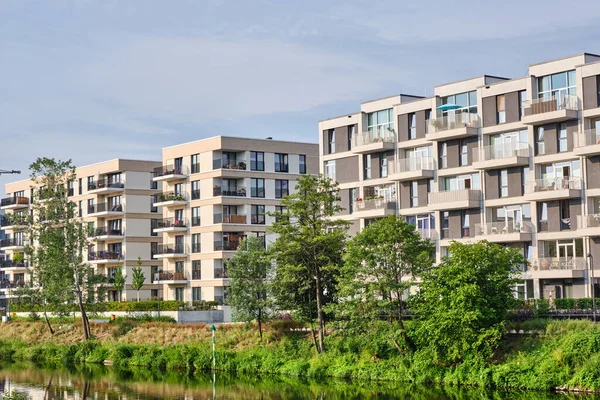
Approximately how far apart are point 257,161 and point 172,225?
10306 mm

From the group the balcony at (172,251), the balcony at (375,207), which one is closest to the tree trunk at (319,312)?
the balcony at (375,207)

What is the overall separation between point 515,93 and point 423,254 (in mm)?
17023

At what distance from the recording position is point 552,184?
53.3 metres

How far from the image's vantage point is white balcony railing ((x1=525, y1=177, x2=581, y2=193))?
52.6 m

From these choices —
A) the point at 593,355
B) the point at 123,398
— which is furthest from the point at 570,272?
the point at 123,398

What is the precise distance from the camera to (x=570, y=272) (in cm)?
5219

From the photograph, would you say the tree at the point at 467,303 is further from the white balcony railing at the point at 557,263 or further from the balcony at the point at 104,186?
the balcony at the point at 104,186

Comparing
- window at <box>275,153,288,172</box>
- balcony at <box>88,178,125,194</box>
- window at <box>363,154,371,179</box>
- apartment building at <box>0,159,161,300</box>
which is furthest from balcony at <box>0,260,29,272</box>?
window at <box>363,154,371,179</box>

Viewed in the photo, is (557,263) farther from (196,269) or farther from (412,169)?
(196,269)

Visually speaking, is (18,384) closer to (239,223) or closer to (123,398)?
(123,398)

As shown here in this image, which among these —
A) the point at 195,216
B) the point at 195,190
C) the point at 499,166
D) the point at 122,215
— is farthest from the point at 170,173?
the point at 499,166

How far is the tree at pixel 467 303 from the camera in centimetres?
4019

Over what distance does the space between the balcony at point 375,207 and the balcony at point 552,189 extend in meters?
11.6

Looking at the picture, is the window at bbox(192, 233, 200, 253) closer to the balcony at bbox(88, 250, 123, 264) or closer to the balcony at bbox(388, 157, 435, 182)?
the balcony at bbox(88, 250, 123, 264)
